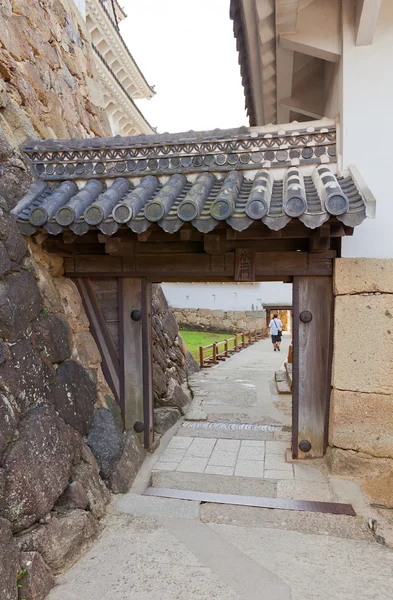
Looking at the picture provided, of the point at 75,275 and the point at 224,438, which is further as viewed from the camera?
the point at 224,438

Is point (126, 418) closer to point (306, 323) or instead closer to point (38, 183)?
point (306, 323)

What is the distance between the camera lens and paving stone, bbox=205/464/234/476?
4526 millimetres

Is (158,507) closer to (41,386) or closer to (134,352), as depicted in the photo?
(41,386)

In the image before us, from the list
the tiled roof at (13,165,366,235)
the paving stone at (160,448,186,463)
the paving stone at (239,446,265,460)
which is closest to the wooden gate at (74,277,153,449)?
the paving stone at (160,448,186,463)

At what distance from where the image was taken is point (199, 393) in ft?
28.3

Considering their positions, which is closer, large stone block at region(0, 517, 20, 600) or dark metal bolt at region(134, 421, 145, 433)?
large stone block at region(0, 517, 20, 600)

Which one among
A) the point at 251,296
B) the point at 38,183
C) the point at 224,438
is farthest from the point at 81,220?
the point at 251,296

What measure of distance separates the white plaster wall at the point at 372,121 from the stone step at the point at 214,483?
2620 mm

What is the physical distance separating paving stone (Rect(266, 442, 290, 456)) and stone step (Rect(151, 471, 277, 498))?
73cm

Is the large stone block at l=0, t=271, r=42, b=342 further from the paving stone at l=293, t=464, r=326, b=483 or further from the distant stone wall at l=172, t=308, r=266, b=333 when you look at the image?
the distant stone wall at l=172, t=308, r=266, b=333

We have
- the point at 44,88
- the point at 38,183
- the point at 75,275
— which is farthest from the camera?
the point at 44,88

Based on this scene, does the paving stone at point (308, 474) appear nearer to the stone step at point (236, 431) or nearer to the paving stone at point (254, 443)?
the paving stone at point (254, 443)

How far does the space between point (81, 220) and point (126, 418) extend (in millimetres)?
2567

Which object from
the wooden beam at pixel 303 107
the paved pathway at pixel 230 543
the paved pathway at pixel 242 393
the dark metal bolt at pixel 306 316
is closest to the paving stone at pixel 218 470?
the paved pathway at pixel 230 543
